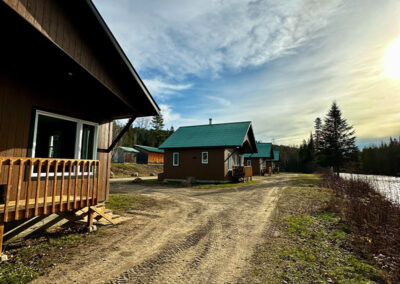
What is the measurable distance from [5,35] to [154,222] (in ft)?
18.6

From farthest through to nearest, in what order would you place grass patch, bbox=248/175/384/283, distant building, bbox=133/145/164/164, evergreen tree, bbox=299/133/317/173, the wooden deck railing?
evergreen tree, bbox=299/133/317/173
distant building, bbox=133/145/164/164
the wooden deck railing
grass patch, bbox=248/175/384/283

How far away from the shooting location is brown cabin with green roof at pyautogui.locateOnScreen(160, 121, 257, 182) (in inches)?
733

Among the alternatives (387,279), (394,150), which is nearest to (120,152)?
(387,279)

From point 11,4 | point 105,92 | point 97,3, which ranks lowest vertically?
point 105,92

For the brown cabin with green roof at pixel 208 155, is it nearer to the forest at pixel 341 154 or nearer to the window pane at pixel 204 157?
the window pane at pixel 204 157

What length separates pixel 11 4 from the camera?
3.43 m

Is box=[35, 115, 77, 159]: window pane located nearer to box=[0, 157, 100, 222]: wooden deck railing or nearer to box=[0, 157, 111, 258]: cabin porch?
box=[0, 157, 111, 258]: cabin porch

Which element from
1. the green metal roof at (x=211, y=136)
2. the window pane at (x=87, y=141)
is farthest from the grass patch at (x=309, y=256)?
the green metal roof at (x=211, y=136)

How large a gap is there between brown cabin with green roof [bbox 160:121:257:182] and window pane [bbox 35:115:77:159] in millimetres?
12689

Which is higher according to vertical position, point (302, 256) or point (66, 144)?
point (66, 144)

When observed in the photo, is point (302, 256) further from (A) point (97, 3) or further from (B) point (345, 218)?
(A) point (97, 3)

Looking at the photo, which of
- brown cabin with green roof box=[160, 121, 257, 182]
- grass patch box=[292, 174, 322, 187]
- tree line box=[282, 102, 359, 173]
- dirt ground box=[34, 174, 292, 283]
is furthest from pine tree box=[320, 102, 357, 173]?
dirt ground box=[34, 174, 292, 283]

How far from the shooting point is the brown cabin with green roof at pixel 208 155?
1862cm

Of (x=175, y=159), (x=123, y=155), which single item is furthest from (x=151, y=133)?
(x=175, y=159)
